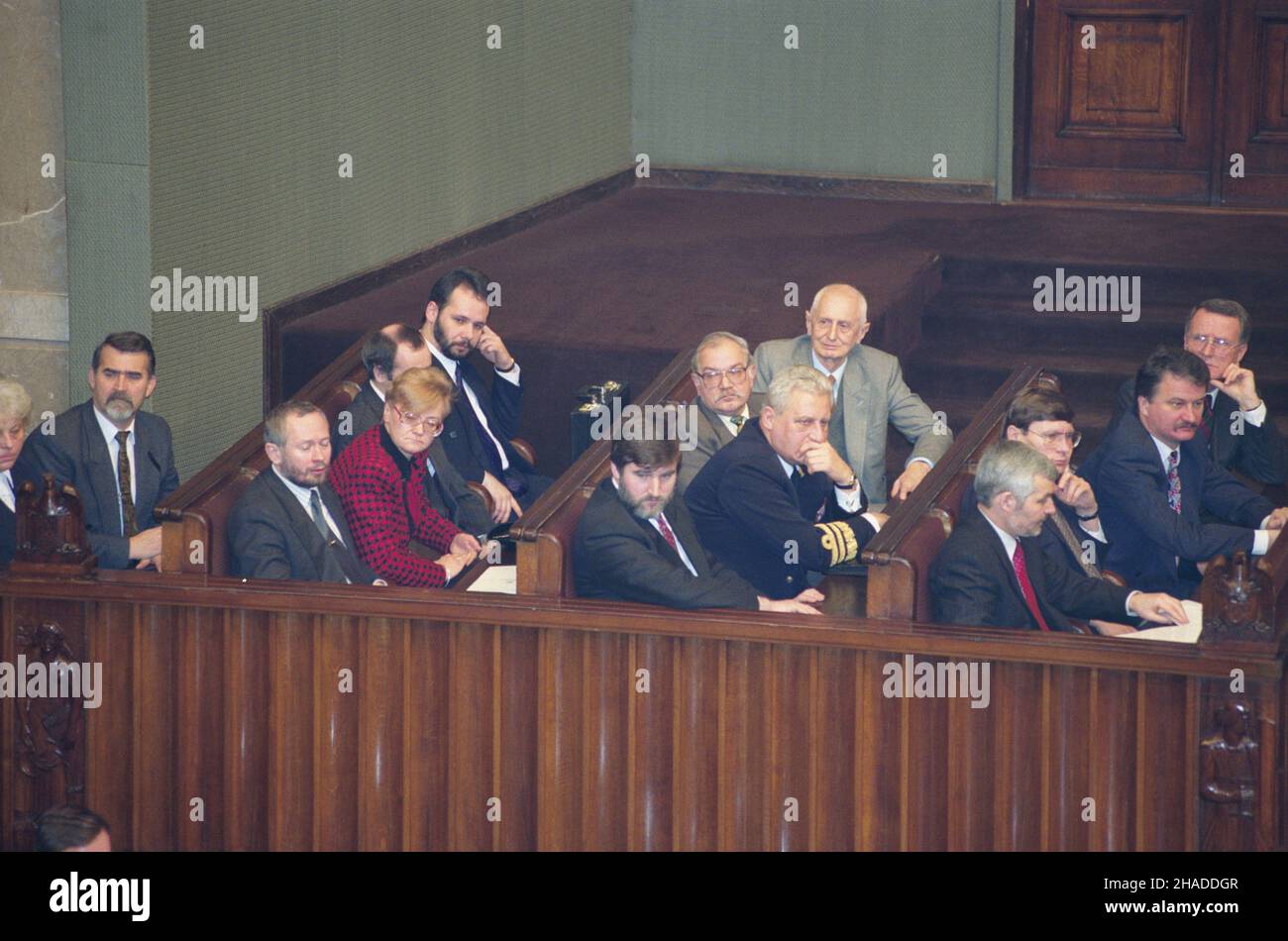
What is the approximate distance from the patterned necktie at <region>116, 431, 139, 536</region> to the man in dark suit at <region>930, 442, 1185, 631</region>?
2.24 metres

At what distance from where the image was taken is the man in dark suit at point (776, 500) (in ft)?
17.0

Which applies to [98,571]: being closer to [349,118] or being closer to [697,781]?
[697,781]

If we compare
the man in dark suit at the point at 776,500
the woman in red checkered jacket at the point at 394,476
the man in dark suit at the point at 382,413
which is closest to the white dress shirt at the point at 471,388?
the man in dark suit at the point at 382,413

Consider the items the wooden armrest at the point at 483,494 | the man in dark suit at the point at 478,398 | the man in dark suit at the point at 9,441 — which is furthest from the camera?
the man in dark suit at the point at 478,398

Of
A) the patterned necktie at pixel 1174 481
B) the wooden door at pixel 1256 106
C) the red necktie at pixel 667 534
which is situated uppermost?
the wooden door at pixel 1256 106

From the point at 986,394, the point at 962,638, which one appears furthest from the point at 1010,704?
the point at 986,394

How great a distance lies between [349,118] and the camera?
24.2 feet

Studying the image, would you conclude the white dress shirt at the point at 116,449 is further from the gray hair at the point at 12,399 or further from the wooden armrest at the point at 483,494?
the wooden armrest at the point at 483,494

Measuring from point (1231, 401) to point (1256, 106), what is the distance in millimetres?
3383

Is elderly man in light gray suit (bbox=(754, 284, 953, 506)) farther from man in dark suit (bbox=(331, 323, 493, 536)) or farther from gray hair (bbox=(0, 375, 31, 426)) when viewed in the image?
gray hair (bbox=(0, 375, 31, 426))

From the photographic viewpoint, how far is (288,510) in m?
5.03

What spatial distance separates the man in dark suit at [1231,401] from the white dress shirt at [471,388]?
6.13 ft

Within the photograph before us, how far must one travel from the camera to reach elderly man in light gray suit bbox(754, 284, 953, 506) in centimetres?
589

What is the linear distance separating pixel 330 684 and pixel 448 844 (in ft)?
1.53
